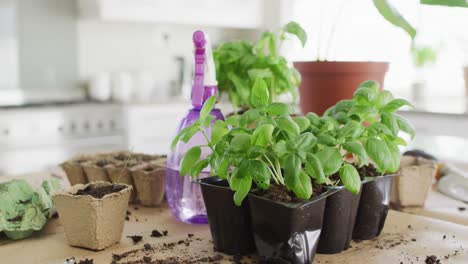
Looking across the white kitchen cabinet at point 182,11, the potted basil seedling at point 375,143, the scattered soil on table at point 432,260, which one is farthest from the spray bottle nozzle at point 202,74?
the white kitchen cabinet at point 182,11

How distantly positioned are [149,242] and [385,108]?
45cm

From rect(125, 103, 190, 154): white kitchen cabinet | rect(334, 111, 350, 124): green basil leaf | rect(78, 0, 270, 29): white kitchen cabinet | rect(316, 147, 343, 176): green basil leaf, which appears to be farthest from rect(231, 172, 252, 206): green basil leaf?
rect(78, 0, 270, 29): white kitchen cabinet

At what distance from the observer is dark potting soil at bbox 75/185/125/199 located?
2.62 ft

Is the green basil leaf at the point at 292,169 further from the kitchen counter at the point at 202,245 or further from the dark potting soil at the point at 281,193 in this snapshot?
the kitchen counter at the point at 202,245

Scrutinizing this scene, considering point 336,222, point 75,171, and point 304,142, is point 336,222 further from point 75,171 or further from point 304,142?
point 75,171

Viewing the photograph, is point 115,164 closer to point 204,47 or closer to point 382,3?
point 204,47

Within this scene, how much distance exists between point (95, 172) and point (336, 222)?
53 centimetres

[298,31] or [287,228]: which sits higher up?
[298,31]

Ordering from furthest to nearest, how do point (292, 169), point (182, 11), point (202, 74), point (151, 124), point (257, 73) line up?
point (182, 11), point (151, 124), point (257, 73), point (202, 74), point (292, 169)

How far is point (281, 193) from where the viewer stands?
70 centimetres

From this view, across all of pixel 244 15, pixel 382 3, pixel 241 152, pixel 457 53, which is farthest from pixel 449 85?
pixel 241 152

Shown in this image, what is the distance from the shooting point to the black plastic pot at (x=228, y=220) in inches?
29.2

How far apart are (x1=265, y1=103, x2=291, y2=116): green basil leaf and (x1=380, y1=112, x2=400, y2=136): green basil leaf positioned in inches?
6.9

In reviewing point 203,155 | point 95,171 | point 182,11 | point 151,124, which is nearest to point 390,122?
point 203,155
